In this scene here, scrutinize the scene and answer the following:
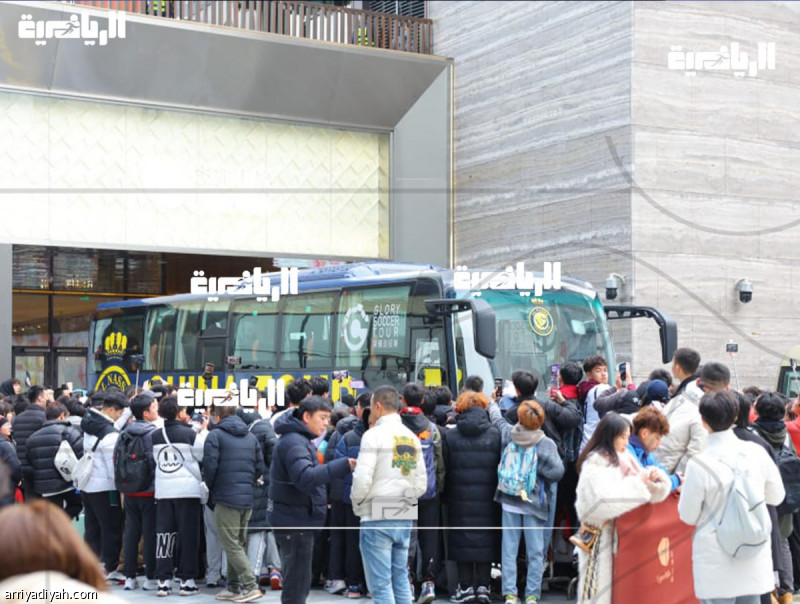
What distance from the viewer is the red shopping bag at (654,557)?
690 centimetres

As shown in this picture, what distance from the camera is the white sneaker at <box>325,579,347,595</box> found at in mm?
9898

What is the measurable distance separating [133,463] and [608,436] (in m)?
4.41

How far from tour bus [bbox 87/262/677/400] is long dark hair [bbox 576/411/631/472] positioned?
5.82 meters

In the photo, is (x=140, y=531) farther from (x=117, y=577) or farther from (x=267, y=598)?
(x=267, y=598)

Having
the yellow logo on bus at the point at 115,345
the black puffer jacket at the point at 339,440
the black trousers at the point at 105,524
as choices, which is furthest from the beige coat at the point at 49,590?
the yellow logo on bus at the point at 115,345

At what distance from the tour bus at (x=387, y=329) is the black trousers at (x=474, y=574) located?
11.7ft

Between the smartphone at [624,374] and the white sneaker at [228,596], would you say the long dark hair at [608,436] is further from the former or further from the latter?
the smartphone at [624,374]

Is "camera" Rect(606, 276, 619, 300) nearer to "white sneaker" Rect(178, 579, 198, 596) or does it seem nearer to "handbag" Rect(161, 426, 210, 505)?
"handbag" Rect(161, 426, 210, 505)

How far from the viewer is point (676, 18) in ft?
61.7

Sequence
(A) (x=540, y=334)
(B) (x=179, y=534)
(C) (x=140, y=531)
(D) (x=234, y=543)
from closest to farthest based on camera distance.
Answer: (D) (x=234, y=543) → (B) (x=179, y=534) → (C) (x=140, y=531) → (A) (x=540, y=334)

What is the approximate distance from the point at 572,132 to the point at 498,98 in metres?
2.13

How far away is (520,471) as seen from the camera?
8.91m

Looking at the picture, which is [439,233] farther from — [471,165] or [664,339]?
[664,339]

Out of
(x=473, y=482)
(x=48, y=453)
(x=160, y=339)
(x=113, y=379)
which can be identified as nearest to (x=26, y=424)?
(x=48, y=453)
